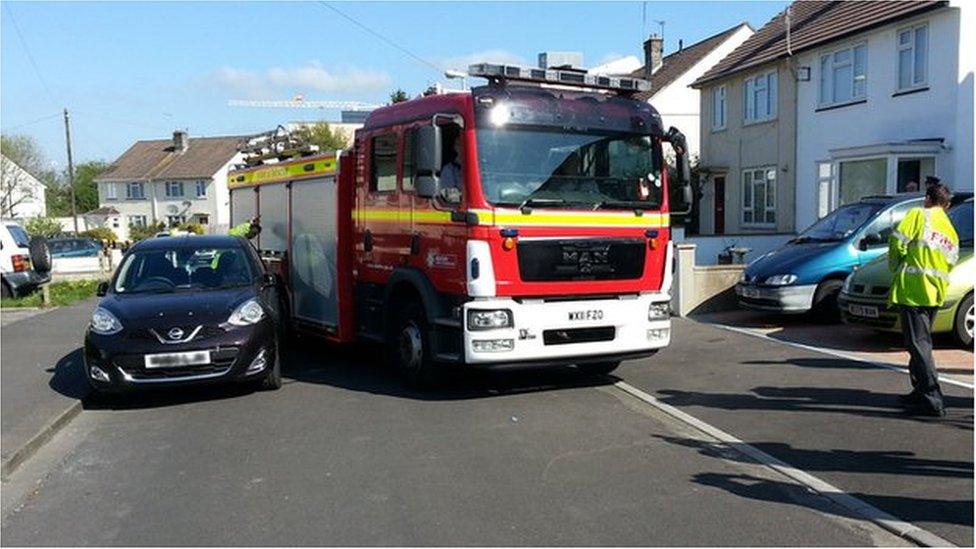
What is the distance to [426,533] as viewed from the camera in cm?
489

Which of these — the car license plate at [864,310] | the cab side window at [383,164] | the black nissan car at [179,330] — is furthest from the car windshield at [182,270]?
the car license plate at [864,310]

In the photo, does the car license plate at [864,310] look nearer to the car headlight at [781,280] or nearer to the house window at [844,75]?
the car headlight at [781,280]

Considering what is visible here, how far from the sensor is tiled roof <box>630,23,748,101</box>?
37.9m

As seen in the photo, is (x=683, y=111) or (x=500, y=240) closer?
(x=500, y=240)

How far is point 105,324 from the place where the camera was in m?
8.47

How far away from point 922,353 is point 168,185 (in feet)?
226

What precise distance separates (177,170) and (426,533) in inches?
2739

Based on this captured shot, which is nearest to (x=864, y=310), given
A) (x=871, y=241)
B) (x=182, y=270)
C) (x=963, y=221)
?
(x=963, y=221)

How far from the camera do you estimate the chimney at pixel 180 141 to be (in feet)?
241

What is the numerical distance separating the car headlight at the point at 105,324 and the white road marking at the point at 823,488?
5.29 meters

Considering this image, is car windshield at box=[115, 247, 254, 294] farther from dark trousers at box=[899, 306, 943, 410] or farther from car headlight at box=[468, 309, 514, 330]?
dark trousers at box=[899, 306, 943, 410]

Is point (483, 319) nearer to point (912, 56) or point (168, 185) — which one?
point (912, 56)

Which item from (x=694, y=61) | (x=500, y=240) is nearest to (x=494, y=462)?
(x=500, y=240)

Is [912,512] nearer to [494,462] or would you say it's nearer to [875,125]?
[494,462]
